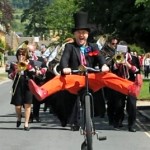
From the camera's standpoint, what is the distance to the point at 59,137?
12344 mm

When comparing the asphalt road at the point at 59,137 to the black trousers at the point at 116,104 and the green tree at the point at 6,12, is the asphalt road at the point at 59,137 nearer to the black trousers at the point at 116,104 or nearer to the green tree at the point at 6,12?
the black trousers at the point at 116,104

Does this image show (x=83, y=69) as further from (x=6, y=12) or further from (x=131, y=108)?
(x=6, y=12)

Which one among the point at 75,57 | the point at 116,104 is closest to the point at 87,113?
the point at 75,57

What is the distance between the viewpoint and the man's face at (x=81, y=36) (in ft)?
28.0

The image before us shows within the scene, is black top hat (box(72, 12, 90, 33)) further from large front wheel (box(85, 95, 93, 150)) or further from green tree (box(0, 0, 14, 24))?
green tree (box(0, 0, 14, 24))

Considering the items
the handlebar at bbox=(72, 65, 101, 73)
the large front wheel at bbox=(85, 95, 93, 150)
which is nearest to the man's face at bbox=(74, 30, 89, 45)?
the handlebar at bbox=(72, 65, 101, 73)

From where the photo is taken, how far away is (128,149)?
1073 centimetres

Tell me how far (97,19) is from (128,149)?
528cm

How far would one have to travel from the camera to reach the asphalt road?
11070mm

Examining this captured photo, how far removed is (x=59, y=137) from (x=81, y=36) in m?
4.19

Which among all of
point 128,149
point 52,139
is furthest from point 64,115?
point 52,139

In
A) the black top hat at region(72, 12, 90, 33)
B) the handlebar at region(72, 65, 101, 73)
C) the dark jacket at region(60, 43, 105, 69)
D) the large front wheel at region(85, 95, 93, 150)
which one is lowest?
the large front wheel at region(85, 95, 93, 150)

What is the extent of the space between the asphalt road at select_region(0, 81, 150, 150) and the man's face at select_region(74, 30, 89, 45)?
2.78 m

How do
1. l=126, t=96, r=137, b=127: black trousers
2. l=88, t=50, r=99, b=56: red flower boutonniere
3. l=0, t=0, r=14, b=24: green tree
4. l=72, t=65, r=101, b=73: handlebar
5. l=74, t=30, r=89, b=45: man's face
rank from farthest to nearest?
l=0, t=0, r=14, b=24: green tree, l=126, t=96, r=137, b=127: black trousers, l=88, t=50, r=99, b=56: red flower boutonniere, l=74, t=30, r=89, b=45: man's face, l=72, t=65, r=101, b=73: handlebar
